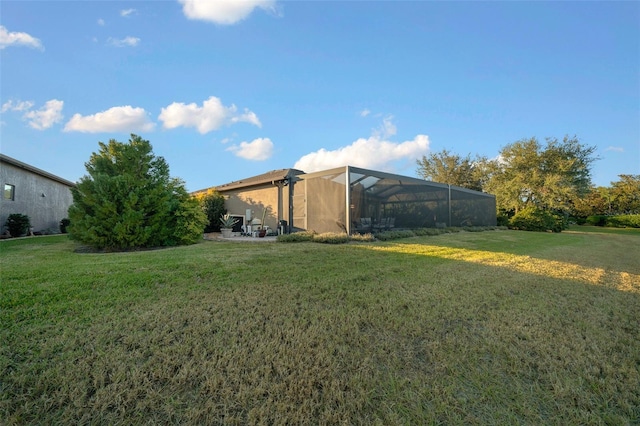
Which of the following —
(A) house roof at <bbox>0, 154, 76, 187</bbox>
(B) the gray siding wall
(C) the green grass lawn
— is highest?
(A) house roof at <bbox>0, 154, 76, 187</bbox>

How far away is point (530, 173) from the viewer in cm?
2445

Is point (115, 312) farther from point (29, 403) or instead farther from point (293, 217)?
point (293, 217)

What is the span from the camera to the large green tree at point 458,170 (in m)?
28.3

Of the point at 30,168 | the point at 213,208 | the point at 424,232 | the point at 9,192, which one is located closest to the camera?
the point at 9,192

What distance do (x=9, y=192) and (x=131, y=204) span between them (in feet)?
31.4

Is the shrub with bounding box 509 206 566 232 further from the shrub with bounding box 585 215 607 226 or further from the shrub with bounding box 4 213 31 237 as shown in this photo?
the shrub with bounding box 4 213 31 237

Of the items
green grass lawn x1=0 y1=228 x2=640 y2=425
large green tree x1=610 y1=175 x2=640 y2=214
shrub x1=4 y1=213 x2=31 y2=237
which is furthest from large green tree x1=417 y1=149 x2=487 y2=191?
shrub x1=4 y1=213 x2=31 y2=237

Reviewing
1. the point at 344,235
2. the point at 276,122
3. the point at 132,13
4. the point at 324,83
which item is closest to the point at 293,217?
the point at 344,235

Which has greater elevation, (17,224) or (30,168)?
(30,168)

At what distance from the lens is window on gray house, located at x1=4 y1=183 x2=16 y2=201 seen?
1158cm

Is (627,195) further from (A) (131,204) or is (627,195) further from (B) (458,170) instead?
(A) (131,204)

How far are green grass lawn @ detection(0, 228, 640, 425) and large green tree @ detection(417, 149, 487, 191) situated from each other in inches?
1080

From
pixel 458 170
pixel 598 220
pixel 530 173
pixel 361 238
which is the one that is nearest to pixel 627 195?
pixel 598 220

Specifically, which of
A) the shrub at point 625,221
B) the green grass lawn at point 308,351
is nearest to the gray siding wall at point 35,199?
the green grass lawn at point 308,351
